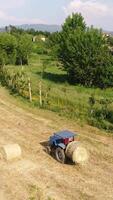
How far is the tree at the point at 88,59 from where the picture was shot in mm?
31328

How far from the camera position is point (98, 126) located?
20141 mm

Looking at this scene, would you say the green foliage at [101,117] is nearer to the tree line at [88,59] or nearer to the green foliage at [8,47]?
the tree line at [88,59]

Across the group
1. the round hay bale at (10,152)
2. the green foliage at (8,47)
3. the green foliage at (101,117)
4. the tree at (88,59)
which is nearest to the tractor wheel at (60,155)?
the round hay bale at (10,152)

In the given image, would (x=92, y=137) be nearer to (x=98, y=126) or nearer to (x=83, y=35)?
(x=98, y=126)

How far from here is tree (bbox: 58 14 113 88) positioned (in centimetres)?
3133

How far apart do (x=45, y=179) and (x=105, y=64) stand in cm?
1865

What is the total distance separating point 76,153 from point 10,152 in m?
2.86

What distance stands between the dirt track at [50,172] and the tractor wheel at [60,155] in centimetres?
22

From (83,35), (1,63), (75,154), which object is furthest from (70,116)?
(1,63)

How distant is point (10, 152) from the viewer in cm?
1562

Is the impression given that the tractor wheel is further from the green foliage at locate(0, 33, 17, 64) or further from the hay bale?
the green foliage at locate(0, 33, 17, 64)

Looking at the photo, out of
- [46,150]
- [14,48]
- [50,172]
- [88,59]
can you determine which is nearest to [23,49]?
[14,48]

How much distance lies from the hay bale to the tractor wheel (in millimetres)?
296

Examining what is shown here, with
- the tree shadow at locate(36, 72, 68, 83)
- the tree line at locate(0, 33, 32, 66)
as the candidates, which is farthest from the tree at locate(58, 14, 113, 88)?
the tree line at locate(0, 33, 32, 66)
